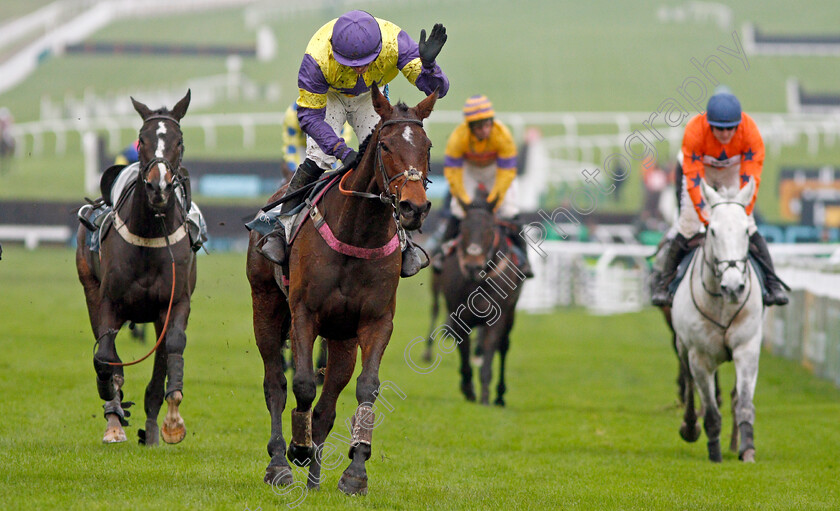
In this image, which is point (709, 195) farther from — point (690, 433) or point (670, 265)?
point (690, 433)

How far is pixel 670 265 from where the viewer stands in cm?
950

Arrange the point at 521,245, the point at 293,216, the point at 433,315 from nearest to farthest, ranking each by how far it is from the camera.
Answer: the point at 293,216, the point at 521,245, the point at 433,315

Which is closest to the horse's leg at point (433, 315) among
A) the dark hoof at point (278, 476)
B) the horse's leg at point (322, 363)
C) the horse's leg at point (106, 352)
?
the horse's leg at point (322, 363)

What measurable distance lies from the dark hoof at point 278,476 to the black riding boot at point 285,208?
1179 millimetres

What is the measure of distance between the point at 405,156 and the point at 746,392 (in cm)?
381

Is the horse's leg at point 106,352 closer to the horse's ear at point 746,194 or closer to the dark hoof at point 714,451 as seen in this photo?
the dark hoof at point 714,451

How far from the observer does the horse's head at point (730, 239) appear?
26.2 feet

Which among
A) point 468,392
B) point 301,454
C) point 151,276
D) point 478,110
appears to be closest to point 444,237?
point 478,110

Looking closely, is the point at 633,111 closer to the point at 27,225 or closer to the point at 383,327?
the point at 27,225

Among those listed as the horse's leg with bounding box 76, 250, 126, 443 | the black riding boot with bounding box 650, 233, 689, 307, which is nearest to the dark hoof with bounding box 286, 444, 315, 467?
the horse's leg with bounding box 76, 250, 126, 443

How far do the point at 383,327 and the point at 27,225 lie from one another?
20.1 metres

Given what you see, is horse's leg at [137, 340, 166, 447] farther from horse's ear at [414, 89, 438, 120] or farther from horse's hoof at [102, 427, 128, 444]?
horse's ear at [414, 89, 438, 120]

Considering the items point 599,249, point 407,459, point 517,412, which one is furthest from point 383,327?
point 599,249

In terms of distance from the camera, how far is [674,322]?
919cm
